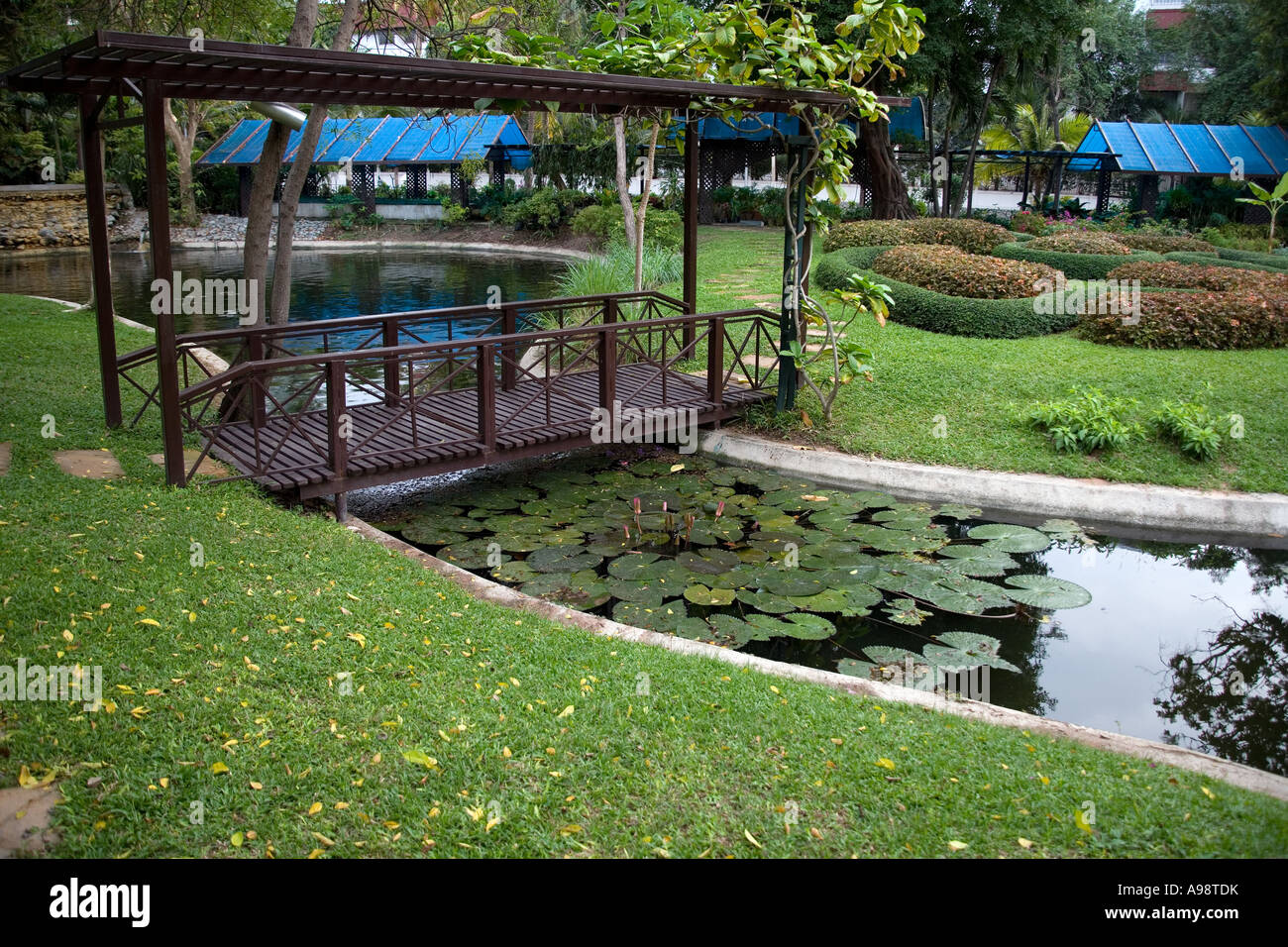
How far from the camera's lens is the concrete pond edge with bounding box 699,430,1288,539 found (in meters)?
9.16

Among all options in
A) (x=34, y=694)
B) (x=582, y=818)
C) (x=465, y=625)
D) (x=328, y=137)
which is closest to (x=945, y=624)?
(x=465, y=625)

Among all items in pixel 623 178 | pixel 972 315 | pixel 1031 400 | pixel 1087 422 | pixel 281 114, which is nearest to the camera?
pixel 281 114

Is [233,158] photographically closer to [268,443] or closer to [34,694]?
[268,443]

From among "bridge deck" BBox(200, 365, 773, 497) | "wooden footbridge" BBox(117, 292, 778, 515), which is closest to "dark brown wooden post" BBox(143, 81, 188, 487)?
"wooden footbridge" BBox(117, 292, 778, 515)

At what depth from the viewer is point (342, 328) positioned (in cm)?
989

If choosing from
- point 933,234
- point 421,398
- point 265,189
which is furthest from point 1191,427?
point 933,234

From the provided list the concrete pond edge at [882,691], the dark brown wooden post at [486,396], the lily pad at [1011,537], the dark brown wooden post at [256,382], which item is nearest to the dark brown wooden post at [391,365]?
the dark brown wooden post at [486,396]

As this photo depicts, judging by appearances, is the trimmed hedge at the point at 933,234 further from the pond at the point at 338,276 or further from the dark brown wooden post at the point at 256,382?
the dark brown wooden post at the point at 256,382

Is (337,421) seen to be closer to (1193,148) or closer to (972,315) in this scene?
(972,315)

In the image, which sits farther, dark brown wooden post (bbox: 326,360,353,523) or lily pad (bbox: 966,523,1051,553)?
lily pad (bbox: 966,523,1051,553)

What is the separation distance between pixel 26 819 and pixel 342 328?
661 centimetres

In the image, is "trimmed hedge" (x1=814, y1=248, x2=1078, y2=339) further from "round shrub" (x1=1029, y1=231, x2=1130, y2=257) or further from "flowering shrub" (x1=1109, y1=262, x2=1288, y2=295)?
"round shrub" (x1=1029, y1=231, x2=1130, y2=257)

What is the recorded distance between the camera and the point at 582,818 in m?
4.16

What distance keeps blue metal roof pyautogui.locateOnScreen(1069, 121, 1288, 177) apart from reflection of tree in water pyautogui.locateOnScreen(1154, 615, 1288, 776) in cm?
2255
